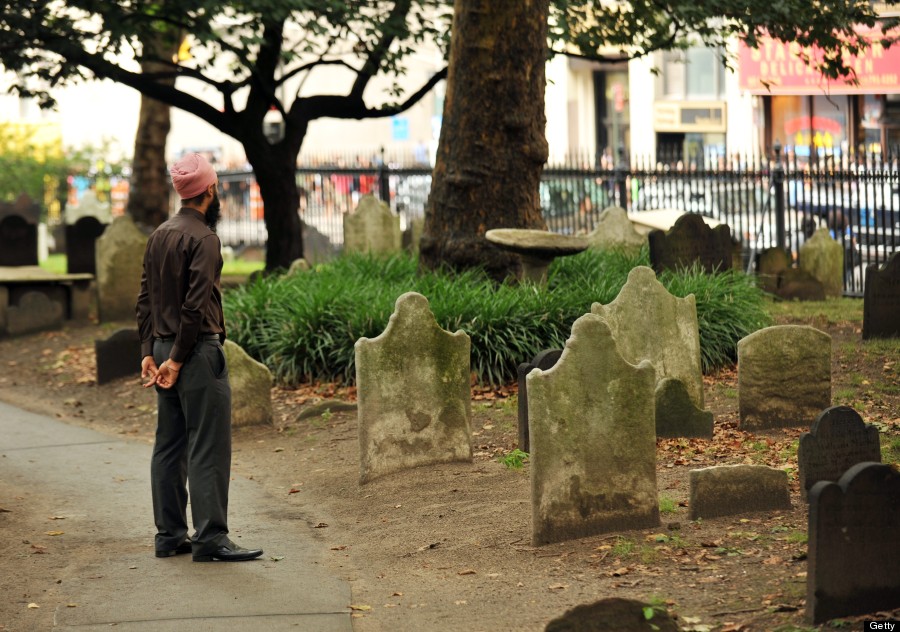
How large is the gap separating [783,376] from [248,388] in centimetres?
407

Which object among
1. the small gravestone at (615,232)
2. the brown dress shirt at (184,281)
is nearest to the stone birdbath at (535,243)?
the small gravestone at (615,232)

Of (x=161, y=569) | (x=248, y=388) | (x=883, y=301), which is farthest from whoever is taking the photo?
(x=883, y=301)

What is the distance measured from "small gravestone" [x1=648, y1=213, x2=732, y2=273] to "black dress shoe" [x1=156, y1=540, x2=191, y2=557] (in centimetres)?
732

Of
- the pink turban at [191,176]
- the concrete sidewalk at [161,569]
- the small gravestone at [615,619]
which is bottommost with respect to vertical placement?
the concrete sidewalk at [161,569]

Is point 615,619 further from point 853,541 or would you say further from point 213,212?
point 213,212

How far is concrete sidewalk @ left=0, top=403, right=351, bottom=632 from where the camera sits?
563 cm

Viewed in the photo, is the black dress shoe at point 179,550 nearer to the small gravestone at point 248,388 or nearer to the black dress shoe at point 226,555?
the black dress shoe at point 226,555

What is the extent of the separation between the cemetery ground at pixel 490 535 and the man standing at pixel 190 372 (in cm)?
53

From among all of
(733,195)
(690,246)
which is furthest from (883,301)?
(733,195)

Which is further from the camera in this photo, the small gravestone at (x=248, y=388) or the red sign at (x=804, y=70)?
the red sign at (x=804, y=70)

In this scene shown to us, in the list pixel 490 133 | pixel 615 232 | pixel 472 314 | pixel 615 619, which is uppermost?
pixel 490 133

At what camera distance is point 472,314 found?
37.0ft

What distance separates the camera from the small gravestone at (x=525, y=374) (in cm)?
799

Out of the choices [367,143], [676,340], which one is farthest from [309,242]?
[367,143]
